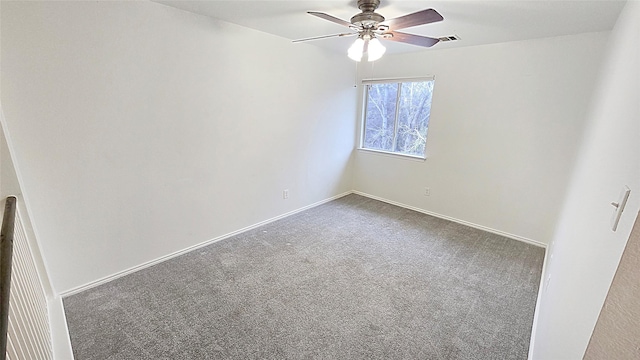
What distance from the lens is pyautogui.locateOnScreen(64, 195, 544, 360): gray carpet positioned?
1820 mm

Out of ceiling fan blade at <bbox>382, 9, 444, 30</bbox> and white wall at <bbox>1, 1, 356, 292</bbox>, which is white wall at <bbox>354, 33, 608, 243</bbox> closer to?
white wall at <bbox>1, 1, 356, 292</bbox>

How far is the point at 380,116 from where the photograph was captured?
14.8ft

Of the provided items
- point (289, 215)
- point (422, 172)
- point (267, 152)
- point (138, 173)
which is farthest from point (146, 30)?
point (422, 172)

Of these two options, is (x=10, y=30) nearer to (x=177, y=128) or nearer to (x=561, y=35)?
(x=177, y=128)

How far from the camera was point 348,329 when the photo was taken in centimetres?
197

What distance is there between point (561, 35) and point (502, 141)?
3.71ft

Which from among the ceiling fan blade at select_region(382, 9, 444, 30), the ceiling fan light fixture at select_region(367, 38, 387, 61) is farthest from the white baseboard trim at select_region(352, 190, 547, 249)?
the ceiling fan blade at select_region(382, 9, 444, 30)

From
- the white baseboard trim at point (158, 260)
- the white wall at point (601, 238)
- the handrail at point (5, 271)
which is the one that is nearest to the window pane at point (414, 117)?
the white baseboard trim at point (158, 260)

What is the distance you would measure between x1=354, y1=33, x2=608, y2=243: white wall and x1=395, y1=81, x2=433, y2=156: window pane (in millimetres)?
147

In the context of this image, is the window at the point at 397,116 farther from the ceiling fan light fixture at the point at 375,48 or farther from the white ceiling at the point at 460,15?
the ceiling fan light fixture at the point at 375,48

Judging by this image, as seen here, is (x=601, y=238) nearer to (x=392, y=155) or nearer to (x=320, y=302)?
(x=320, y=302)

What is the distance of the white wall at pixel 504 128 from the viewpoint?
288 centimetres

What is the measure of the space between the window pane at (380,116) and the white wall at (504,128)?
29 cm

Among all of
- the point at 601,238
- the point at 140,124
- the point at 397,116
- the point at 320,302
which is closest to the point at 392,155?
the point at 397,116
